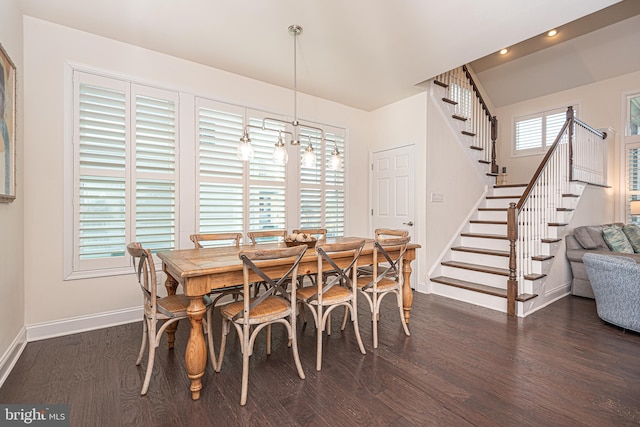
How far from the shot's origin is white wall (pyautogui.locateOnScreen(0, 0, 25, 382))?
2.15m

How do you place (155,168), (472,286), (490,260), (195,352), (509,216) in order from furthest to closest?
(490,260), (472,286), (509,216), (155,168), (195,352)

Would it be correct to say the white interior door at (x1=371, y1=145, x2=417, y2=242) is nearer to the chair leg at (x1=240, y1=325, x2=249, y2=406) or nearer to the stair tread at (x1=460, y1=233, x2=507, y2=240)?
the stair tread at (x1=460, y1=233, x2=507, y2=240)

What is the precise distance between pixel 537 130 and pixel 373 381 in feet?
20.6

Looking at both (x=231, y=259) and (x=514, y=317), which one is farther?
(x=514, y=317)

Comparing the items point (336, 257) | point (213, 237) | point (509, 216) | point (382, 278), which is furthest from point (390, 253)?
point (213, 237)

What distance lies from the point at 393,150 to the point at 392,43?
186 cm

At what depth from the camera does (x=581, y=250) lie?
402cm

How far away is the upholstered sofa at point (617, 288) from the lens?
2725 mm

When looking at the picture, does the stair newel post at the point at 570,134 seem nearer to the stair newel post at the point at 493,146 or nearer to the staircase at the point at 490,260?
the staircase at the point at 490,260

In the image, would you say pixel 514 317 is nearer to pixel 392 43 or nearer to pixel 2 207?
pixel 392 43

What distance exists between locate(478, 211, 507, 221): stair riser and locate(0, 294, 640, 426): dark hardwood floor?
2054mm

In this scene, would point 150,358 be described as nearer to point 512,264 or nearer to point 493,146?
point 512,264

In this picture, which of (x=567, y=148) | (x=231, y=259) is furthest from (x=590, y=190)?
(x=231, y=259)

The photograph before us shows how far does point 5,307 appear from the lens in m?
2.19
